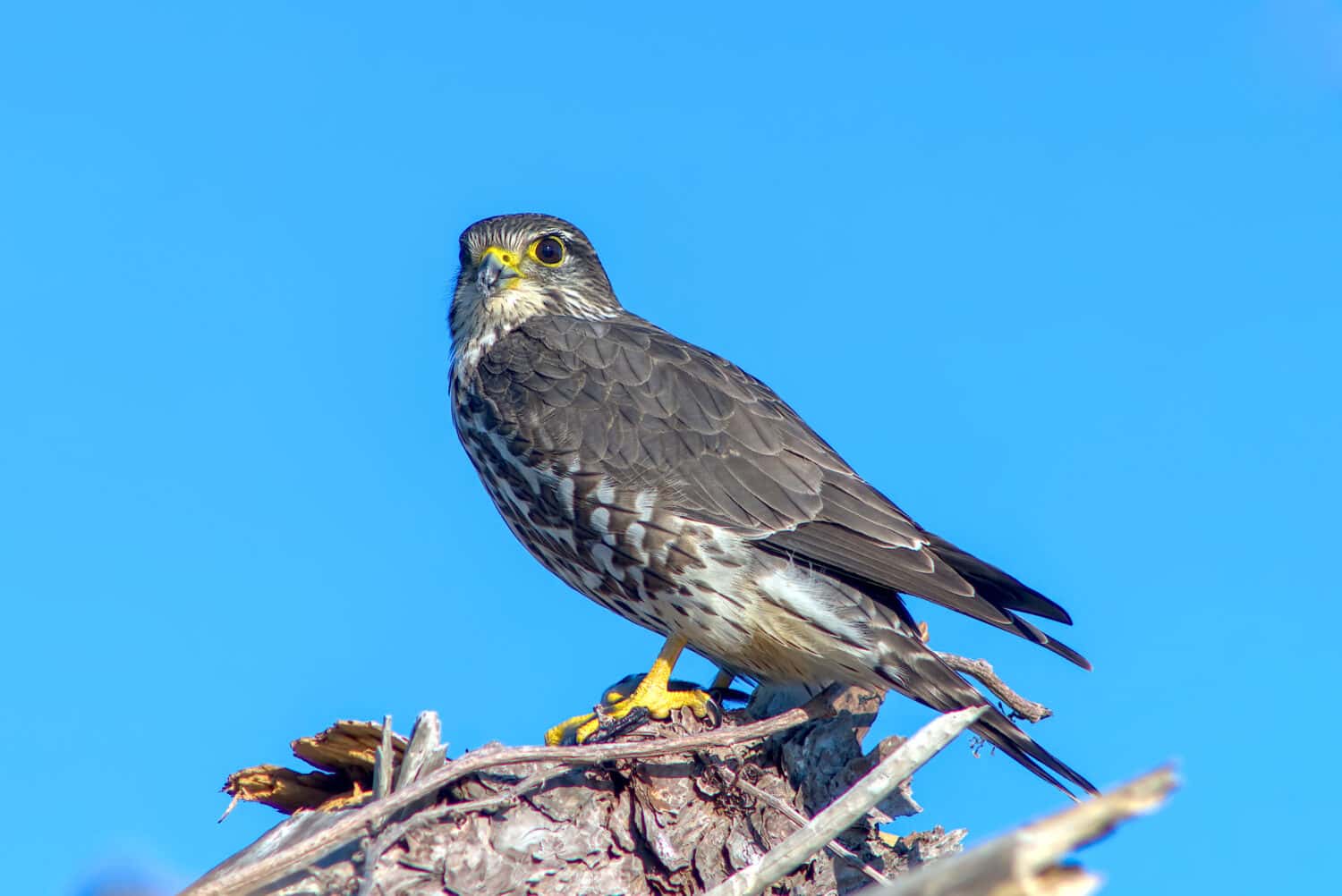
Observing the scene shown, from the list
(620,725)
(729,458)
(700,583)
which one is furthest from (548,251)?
(620,725)

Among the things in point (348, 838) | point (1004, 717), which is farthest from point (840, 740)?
point (348, 838)

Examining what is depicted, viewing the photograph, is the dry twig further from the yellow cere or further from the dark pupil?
the dark pupil

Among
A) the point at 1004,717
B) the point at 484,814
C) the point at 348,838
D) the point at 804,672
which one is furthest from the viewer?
the point at 804,672

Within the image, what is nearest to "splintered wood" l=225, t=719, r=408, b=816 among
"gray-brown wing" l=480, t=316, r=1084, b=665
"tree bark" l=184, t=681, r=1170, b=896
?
"tree bark" l=184, t=681, r=1170, b=896

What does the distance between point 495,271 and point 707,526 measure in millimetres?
2038

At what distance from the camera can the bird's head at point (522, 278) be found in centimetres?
663

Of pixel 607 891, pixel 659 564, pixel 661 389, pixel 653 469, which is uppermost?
pixel 661 389

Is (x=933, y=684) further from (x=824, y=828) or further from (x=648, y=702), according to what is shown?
(x=824, y=828)

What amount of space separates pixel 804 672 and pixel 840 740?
0.64 metres

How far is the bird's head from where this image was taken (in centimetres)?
663

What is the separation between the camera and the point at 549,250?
23.1 feet

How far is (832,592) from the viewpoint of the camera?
5.25 metres

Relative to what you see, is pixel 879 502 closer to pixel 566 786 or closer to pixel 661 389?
pixel 661 389

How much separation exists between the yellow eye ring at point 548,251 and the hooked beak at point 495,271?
123 millimetres
